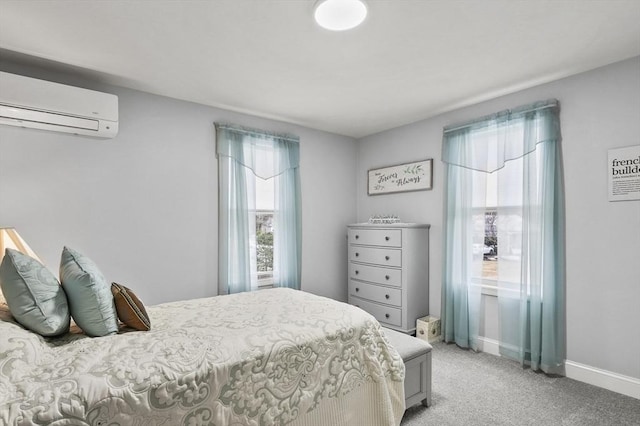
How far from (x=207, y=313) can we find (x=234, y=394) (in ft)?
2.47

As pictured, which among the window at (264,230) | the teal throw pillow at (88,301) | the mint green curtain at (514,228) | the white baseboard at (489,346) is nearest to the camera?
the teal throw pillow at (88,301)

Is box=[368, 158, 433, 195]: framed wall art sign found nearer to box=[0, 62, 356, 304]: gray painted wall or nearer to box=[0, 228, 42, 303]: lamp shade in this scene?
box=[0, 62, 356, 304]: gray painted wall

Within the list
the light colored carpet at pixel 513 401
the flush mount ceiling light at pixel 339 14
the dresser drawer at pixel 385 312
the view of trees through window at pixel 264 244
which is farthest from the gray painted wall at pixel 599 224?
the view of trees through window at pixel 264 244

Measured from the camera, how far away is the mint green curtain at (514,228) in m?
2.85

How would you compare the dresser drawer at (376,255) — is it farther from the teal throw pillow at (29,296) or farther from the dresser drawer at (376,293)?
the teal throw pillow at (29,296)

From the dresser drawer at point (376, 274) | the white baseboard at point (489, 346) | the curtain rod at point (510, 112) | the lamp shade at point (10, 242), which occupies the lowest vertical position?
the white baseboard at point (489, 346)

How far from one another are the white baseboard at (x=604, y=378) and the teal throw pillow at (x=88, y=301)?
336cm

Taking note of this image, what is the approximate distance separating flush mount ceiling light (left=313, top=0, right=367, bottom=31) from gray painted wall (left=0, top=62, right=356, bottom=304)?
1.94 metres

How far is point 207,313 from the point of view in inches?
84.9

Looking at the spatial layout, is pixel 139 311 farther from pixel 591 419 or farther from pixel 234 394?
pixel 591 419

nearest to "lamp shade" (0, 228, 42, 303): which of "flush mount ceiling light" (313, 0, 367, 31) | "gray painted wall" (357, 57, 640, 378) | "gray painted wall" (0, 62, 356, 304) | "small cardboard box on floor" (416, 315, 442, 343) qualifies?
"gray painted wall" (0, 62, 356, 304)

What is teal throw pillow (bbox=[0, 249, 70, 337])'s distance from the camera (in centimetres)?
152

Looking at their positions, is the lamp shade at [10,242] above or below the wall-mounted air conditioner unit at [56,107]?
below

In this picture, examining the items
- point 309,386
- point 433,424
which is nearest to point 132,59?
point 309,386
